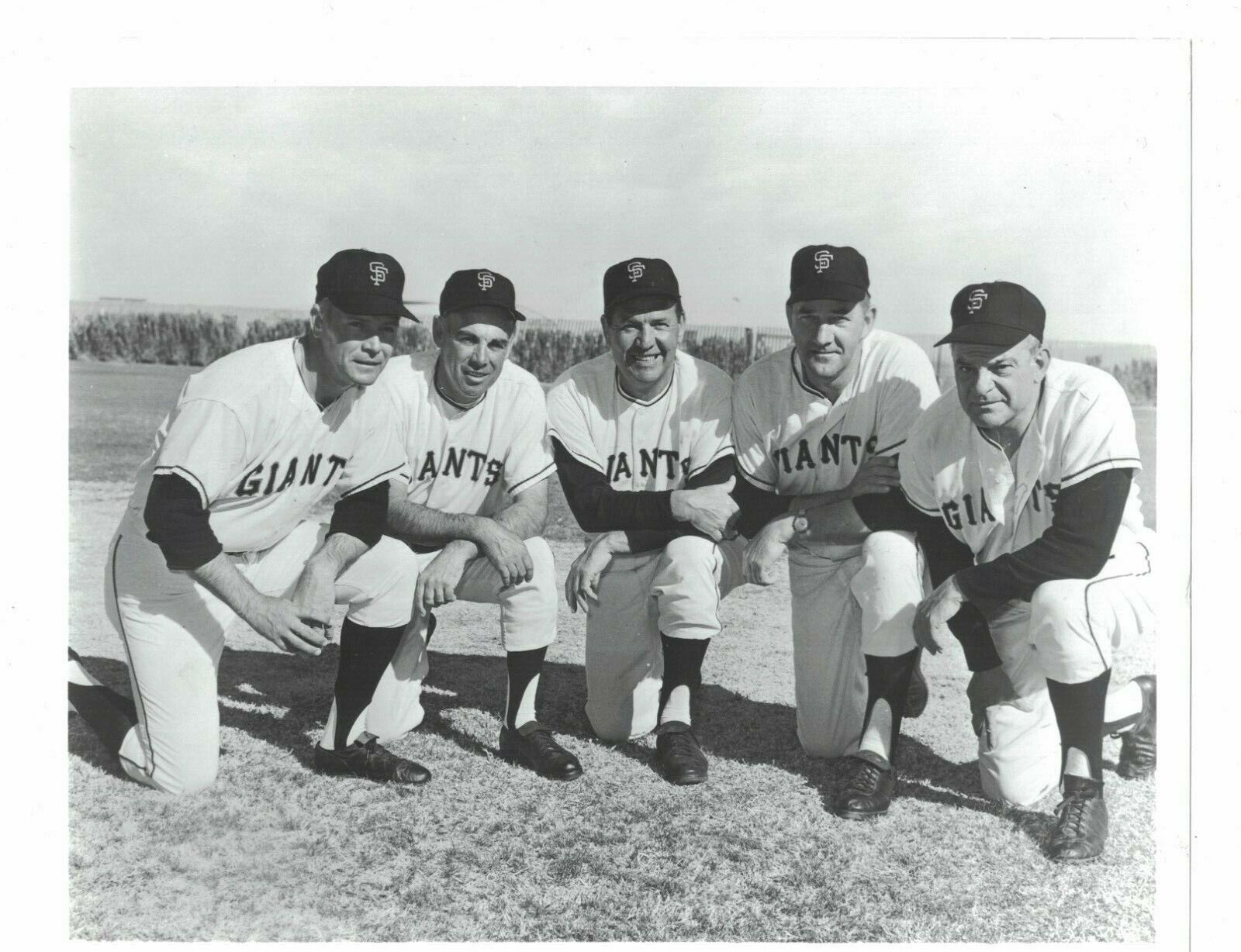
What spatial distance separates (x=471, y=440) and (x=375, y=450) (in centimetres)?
28

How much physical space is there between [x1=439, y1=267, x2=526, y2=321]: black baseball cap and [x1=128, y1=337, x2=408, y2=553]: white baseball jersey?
14.0 inches

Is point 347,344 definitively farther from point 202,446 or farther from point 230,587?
point 230,587

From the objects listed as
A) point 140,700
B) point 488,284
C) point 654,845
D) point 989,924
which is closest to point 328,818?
point 140,700

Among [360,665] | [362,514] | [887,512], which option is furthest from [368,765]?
[887,512]

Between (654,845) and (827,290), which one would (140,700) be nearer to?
(654,845)

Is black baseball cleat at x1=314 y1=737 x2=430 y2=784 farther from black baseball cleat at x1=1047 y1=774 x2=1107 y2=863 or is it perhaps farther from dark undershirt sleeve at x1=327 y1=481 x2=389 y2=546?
black baseball cleat at x1=1047 y1=774 x2=1107 y2=863

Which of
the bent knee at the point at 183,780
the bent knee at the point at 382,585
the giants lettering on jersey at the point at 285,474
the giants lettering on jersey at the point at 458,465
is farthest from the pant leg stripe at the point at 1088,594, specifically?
the bent knee at the point at 183,780

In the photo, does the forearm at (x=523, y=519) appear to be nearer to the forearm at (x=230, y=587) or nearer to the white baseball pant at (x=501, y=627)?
the white baseball pant at (x=501, y=627)

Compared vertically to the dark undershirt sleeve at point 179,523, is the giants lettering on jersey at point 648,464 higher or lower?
higher

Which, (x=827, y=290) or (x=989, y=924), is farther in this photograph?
(x=827, y=290)

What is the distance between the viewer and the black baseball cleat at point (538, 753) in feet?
9.51

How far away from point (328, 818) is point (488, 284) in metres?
1.56

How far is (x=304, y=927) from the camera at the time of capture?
2.75 meters

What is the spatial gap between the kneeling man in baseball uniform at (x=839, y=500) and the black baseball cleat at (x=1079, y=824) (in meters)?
0.44
